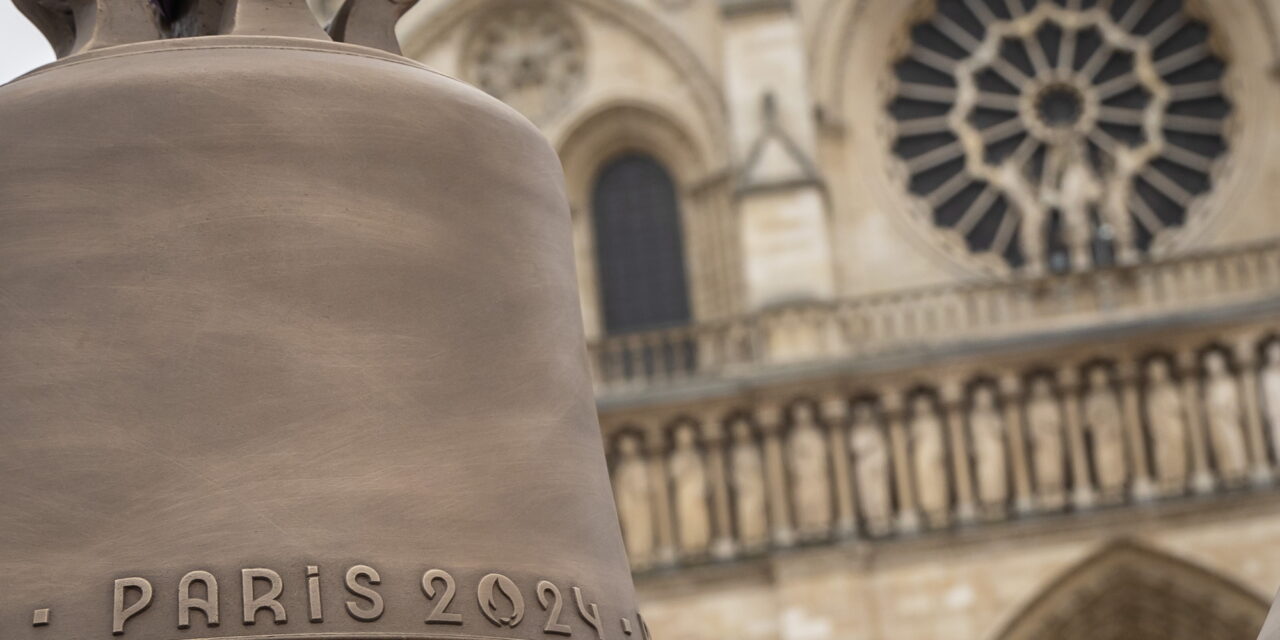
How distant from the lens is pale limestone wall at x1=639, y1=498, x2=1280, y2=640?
59.2ft

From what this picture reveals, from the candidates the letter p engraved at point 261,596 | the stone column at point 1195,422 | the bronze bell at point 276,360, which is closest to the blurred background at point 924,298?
the stone column at point 1195,422

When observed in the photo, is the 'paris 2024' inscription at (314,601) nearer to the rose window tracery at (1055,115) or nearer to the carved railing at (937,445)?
the carved railing at (937,445)

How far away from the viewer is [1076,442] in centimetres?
1844

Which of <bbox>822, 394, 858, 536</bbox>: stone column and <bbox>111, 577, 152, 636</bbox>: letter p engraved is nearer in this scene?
<bbox>111, 577, 152, 636</bbox>: letter p engraved

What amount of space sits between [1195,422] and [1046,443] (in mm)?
1078

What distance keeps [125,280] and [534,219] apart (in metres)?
0.53

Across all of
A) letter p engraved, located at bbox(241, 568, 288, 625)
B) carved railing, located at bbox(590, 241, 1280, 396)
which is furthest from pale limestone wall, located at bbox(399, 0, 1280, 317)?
letter p engraved, located at bbox(241, 568, 288, 625)

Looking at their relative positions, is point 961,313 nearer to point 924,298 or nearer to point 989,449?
point 924,298

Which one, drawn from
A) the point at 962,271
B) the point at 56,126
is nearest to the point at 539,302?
the point at 56,126

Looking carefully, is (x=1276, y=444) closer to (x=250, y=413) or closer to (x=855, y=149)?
(x=855, y=149)

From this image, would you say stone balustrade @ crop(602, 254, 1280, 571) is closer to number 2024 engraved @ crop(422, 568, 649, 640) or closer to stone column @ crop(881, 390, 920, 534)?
stone column @ crop(881, 390, 920, 534)

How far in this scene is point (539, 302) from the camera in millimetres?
2852

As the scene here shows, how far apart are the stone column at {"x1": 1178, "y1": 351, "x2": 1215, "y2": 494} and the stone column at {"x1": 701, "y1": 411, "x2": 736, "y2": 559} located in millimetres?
3393

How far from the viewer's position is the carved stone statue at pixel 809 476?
60.4 feet
